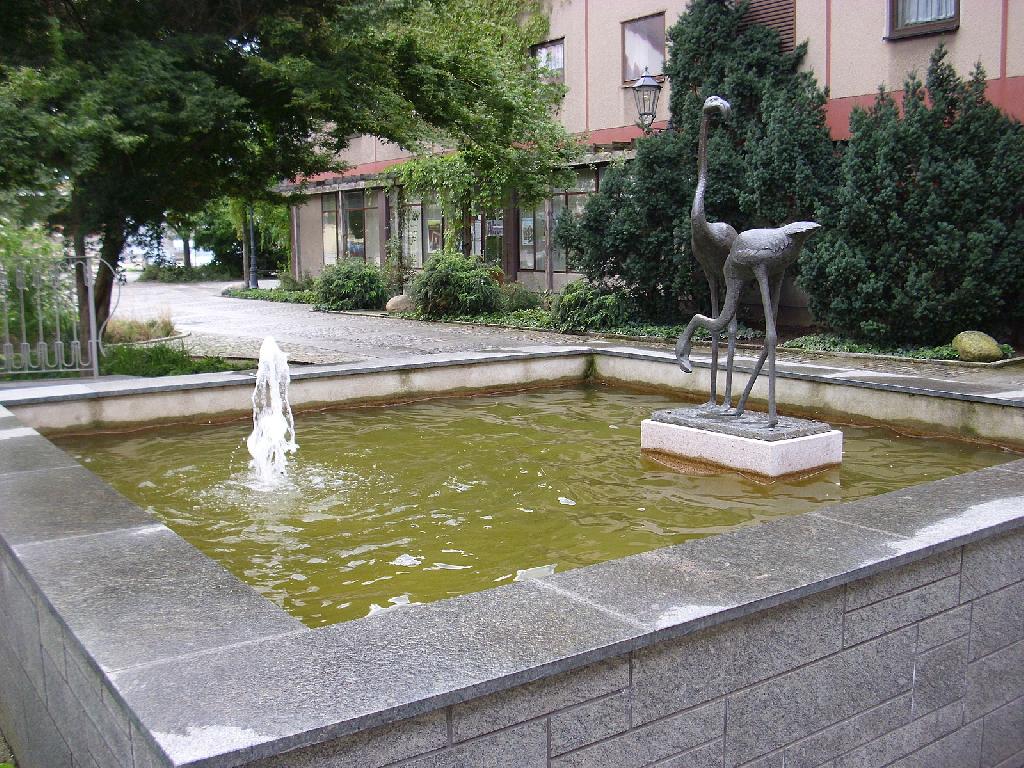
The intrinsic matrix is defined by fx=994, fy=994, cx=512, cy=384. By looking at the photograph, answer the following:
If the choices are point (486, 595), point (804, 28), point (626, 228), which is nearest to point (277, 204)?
point (626, 228)

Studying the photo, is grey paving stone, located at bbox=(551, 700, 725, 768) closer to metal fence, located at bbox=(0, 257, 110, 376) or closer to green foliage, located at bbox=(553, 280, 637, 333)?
metal fence, located at bbox=(0, 257, 110, 376)

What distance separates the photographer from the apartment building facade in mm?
14477

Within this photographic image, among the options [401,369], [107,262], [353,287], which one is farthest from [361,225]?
[401,369]

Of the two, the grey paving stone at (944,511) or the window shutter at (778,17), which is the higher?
the window shutter at (778,17)

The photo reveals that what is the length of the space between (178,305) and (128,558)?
1061 inches

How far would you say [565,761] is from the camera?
263 cm

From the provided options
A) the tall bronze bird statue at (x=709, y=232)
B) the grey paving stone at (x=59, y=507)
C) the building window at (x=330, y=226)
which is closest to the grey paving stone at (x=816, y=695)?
the grey paving stone at (x=59, y=507)

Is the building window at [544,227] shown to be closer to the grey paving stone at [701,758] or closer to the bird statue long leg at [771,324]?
the bird statue long leg at [771,324]

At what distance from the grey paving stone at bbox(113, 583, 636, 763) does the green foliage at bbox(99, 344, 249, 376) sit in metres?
9.03

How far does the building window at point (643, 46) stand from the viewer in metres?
19.5

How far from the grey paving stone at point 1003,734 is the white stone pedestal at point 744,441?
2.77m

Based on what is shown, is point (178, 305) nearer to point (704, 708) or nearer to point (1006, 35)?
point (1006, 35)

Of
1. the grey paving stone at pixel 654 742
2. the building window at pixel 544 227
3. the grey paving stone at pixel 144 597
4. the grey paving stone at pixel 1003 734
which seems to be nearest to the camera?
the grey paving stone at pixel 654 742

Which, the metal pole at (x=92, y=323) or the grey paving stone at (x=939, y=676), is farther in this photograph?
the metal pole at (x=92, y=323)
